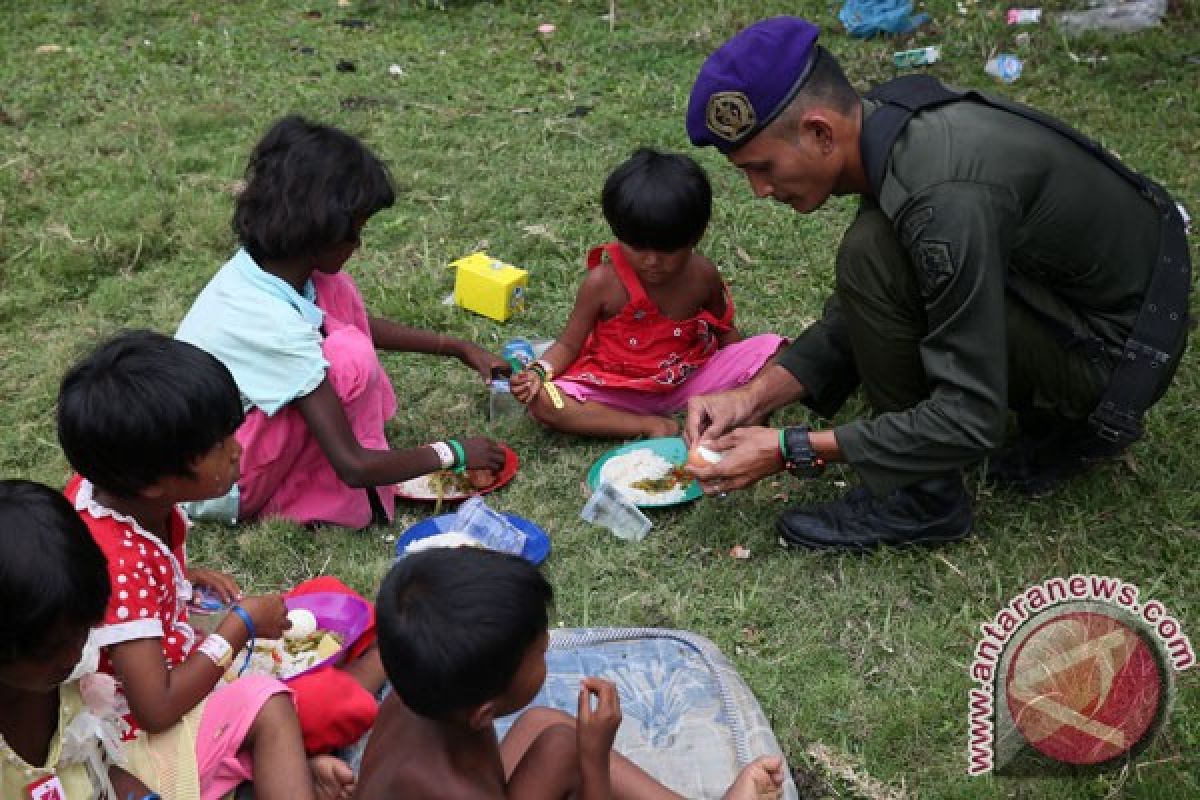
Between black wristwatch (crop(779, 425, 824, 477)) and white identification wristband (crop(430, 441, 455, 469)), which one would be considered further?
white identification wristband (crop(430, 441, 455, 469))

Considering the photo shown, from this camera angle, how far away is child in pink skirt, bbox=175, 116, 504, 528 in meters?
3.20

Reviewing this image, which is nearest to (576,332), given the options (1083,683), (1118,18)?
(1083,683)

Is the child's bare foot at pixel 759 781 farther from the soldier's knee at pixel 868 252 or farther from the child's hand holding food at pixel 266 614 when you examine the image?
the soldier's knee at pixel 868 252

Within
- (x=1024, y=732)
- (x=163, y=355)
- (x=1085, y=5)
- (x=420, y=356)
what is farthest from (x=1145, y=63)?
(x=163, y=355)

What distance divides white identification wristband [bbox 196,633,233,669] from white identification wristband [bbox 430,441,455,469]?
1.07m

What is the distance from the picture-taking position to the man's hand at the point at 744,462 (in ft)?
10.3

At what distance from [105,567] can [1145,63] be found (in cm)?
549

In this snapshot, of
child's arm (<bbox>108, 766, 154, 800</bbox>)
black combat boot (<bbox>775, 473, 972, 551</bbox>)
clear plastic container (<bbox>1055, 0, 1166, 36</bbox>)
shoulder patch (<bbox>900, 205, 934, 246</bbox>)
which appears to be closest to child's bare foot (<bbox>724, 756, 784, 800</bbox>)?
black combat boot (<bbox>775, 473, 972, 551</bbox>)

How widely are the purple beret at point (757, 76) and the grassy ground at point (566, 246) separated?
1.18 m

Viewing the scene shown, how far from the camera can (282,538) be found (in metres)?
3.44

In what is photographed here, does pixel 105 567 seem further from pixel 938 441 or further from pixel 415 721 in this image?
pixel 938 441

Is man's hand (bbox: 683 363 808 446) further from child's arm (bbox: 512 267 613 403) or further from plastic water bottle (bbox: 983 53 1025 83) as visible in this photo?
plastic water bottle (bbox: 983 53 1025 83)

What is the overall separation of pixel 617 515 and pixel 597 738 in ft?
4.22

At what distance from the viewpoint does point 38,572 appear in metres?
1.95
